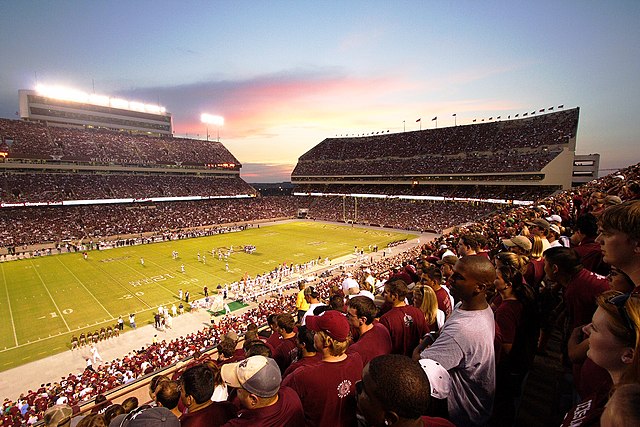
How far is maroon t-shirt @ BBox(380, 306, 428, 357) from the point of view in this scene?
3.89 metres

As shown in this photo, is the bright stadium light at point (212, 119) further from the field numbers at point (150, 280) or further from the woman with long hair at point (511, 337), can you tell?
the woman with long hair at point (511, 337)

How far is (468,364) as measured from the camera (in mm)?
2566

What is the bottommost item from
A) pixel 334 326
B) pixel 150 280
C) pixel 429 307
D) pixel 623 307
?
pixel 150 280

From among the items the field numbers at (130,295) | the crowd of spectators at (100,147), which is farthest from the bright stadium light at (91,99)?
the field numbers at (130,295)

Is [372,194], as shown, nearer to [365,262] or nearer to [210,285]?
[365,262]

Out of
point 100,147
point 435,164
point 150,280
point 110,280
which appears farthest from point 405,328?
point 100,147

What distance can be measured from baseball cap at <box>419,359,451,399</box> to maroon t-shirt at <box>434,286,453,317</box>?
2817 millimetres

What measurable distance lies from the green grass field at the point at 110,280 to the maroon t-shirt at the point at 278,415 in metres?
19.9

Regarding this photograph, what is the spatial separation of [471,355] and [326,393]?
121cm

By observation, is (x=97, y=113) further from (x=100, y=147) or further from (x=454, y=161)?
(x=454, y=161)

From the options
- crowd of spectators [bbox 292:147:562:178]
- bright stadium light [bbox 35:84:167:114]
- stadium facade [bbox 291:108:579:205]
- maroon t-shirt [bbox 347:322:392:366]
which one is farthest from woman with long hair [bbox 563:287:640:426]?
bright stadium light [bbox 35:84:167:114]

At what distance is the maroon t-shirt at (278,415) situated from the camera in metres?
2.50

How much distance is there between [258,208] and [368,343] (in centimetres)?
6468

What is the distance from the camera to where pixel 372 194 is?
70.8 metres
